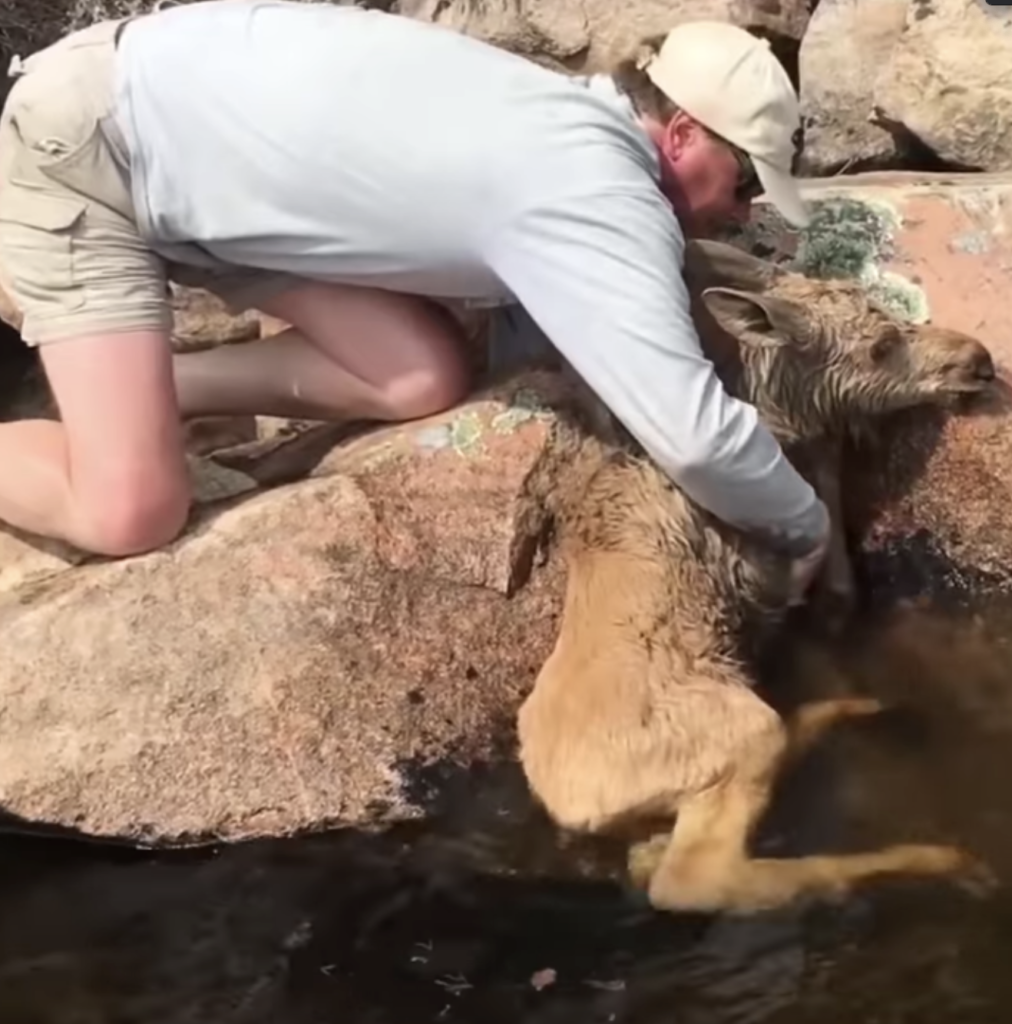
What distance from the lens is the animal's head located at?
190 inches

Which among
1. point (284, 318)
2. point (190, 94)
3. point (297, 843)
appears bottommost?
point (297, 843)

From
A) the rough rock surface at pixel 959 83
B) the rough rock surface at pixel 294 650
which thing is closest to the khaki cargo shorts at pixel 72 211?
the rough rock surface at pixel 294 650

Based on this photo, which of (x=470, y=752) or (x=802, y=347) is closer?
(x=470, y=752)

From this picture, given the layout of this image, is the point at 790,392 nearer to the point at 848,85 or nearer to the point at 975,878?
the point at 975,878

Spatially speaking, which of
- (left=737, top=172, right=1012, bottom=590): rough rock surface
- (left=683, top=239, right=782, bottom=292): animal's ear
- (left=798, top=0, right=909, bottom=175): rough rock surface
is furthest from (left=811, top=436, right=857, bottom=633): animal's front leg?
(left=798, top=0, right=909, bottom=175): rough rock surface

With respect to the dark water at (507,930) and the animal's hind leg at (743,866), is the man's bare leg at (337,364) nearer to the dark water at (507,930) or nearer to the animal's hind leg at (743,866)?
the dark water at (507,930)

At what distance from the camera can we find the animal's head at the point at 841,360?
4.83 meters

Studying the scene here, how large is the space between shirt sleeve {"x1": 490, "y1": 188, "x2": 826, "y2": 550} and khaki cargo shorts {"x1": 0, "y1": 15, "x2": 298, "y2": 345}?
0.87 m

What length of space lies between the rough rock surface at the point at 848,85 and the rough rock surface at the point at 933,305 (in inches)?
42.9

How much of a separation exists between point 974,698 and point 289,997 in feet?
5.90

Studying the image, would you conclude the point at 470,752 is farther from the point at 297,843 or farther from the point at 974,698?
the point at 974,698

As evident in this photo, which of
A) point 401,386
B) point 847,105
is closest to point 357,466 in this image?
point 401,386

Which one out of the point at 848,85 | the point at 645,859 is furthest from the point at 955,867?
the point at 848,85

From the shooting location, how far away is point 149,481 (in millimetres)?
4500
